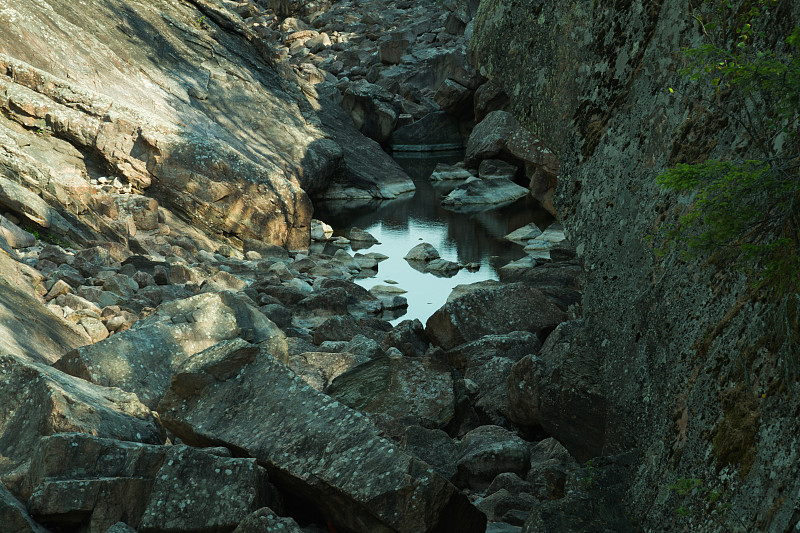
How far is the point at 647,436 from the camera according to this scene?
3.85 meters

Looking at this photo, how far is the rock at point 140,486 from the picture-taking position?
12.9 ft

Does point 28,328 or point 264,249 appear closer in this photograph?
point 28,328

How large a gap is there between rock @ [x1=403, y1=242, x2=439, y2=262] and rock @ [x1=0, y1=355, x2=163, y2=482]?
12.6m

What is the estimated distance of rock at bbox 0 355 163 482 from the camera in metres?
4.50

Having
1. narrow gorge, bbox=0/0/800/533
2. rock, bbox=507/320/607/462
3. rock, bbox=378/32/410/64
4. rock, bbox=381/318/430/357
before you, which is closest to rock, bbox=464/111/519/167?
rock, bbox=378/32/410/64

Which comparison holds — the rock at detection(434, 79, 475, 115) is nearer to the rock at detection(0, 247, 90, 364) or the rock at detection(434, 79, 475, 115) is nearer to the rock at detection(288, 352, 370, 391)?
the rock at detection(0, 247, 90, 364)

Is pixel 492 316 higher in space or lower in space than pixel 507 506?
lower

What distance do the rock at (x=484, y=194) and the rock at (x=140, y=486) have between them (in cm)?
1987

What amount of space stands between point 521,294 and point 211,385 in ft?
19.7

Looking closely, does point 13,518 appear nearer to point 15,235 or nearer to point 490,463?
point 490,463

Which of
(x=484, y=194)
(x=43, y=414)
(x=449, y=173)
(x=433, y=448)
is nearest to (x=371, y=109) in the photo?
(x=449, y=173)

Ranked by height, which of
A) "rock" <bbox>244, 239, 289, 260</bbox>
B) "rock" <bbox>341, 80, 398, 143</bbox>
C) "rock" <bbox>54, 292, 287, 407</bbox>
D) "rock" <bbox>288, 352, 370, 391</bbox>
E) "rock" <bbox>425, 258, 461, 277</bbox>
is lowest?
"rock" <bbox>425, 258, 461, 277</bbox>

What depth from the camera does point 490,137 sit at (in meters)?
26.8

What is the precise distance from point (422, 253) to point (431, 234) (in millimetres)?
2847
